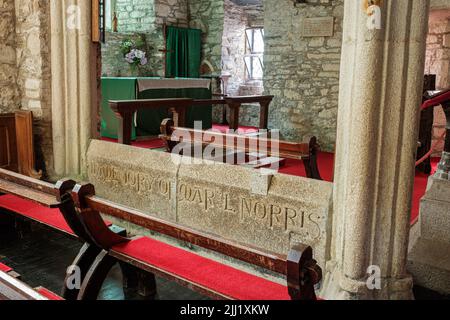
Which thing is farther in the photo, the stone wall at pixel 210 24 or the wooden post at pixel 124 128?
the stone wall at pixel 210 24

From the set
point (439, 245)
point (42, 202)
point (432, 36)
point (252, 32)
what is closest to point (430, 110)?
point (432, 36)

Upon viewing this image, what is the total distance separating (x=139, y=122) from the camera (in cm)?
686

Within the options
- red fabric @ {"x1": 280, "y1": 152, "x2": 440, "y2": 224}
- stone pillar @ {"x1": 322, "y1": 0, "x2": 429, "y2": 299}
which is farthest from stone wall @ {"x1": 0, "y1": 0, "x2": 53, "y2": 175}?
stone pillar @ {"x1": 322, "y1": 0, "x2": 429, "y2": 299}

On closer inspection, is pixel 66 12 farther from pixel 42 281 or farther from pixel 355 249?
pixel 355 249

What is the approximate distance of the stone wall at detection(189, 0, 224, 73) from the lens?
9453 mm

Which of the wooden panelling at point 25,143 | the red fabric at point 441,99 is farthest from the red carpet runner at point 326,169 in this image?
the wooden panelling at point 25,143

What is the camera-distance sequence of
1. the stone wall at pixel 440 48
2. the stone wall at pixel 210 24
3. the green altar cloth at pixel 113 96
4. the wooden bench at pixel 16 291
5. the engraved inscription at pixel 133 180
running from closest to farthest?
1. the wooden bench at pixel 16 291
2. the engraved inscription at pixel 133 180
3. the stone wall at pixel 440 48
4. the green altar cloth at pixel 113 96
5. the stone wall at pixel 210 24

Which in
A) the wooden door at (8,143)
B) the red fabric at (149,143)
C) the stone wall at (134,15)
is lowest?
the red fabric at (149,143)

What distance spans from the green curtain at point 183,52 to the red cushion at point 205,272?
731 cm

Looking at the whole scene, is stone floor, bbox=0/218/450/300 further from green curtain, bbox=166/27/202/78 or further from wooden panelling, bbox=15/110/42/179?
green curtain, bbox=166/27/202/78

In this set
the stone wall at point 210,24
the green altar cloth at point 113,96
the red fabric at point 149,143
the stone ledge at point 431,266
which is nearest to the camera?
the stone ledge at point 431,266

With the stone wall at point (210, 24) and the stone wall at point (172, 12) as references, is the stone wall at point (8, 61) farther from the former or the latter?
the stone wall at point (210, 24)

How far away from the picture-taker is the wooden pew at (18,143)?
4.42 m

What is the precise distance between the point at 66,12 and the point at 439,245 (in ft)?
11.6
